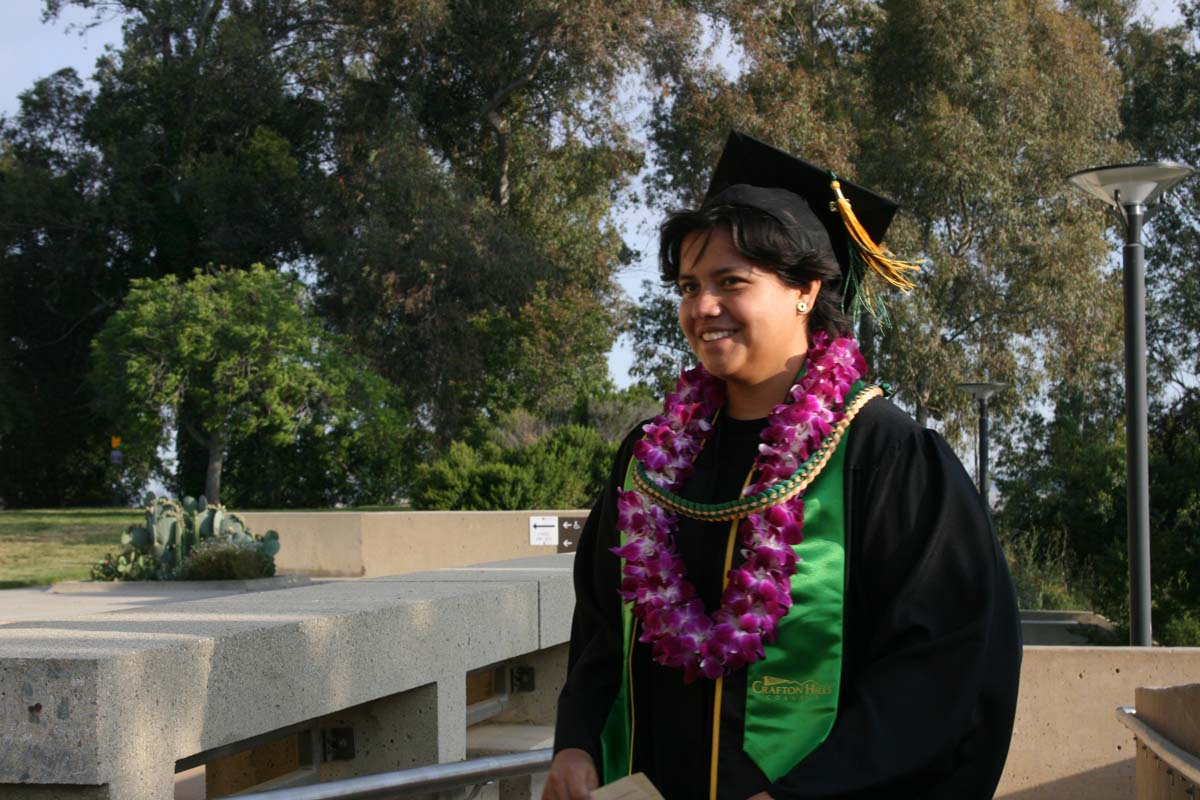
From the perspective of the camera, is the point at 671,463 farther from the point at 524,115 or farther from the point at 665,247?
the point at 524,115

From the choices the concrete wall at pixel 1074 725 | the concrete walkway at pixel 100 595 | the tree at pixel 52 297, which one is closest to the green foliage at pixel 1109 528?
the concrete wall at pixel 1074 725

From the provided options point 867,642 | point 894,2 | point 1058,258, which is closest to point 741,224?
point 867,642

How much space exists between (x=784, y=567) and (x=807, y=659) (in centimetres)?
16

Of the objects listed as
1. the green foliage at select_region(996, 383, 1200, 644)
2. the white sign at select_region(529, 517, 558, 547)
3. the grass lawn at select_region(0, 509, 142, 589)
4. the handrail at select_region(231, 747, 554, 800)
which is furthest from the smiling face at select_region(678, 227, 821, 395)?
the grass lawn at select_region(0, 509, 142, 589)

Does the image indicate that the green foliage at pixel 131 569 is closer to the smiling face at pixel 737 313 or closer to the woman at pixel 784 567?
the woman at pixel 784 567

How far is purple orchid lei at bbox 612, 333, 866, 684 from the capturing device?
2312 millimetres

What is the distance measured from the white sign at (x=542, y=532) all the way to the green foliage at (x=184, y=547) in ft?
10.8

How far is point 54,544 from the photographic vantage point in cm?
2423

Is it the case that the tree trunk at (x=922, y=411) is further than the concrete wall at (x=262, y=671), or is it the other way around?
the tree trunk at (x=922, y=411)

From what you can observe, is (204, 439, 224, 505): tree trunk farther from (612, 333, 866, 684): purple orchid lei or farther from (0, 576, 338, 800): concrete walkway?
(612, 333, 866, 684): purple orchid lei

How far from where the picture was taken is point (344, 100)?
3591 cm

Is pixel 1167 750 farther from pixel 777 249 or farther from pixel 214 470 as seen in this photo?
pixel 214 470

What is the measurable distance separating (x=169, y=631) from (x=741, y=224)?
1.61 m

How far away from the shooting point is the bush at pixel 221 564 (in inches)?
683
